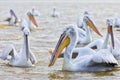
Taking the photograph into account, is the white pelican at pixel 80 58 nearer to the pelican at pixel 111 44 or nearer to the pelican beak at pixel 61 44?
the pelican beak at pixel 61 44

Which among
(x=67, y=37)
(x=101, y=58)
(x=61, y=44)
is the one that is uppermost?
(x=67, y=37)

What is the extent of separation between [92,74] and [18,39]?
674 centimetres

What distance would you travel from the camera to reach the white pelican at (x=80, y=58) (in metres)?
9.49

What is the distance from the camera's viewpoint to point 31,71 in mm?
9922

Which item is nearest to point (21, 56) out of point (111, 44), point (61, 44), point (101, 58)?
point (61, 44)

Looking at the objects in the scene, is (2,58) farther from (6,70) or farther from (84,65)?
(84,65)

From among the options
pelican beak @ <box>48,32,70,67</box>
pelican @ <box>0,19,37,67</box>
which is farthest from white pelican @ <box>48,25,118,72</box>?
pelican @ <box>0,19,37,67</box>

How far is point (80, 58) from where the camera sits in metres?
9.96

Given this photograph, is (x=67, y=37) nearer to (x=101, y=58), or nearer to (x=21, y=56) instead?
(x=101, y=58)

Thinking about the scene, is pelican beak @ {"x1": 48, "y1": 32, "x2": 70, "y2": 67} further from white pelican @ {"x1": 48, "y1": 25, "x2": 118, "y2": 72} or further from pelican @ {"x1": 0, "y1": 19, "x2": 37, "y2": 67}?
pelican @ {"x1": 0, "y1": 19, "x2": 37, "y2": 67}

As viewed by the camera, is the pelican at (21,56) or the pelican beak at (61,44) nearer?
the pelican beak at (61,44)

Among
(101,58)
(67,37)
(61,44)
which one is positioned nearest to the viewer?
(101,58)

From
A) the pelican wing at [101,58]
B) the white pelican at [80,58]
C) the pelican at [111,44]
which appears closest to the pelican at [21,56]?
the white pelican at [80,58]

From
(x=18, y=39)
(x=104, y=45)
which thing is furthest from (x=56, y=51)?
(x=18, y=39)
